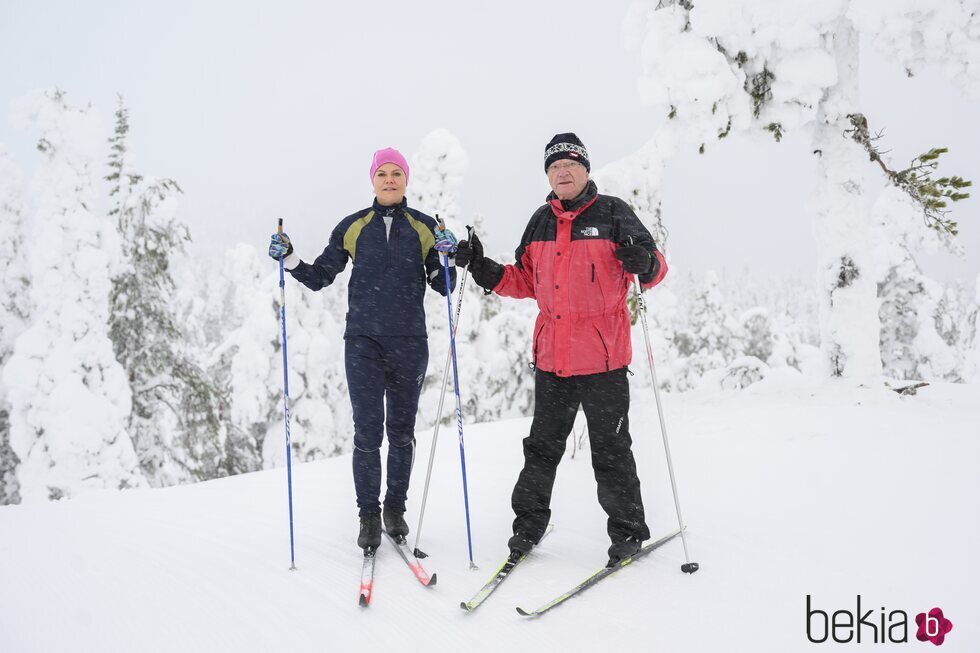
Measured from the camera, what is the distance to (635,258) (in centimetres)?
313

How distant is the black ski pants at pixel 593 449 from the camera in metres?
3.38

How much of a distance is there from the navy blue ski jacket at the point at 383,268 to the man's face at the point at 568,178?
0.90m

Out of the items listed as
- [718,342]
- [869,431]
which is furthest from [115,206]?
[718,342]

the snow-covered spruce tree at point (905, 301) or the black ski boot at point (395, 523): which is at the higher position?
the snow-covered spruce tree at point (905, 301)

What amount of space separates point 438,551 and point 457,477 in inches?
72.2

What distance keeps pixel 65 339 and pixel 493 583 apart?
40.8ft

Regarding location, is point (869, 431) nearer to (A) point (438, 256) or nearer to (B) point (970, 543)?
(B) point (970, 543)

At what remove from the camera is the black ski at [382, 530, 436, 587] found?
310cm

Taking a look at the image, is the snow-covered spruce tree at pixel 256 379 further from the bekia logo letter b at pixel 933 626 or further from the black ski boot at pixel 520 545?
the bekia logo letter b at pixel 933 626

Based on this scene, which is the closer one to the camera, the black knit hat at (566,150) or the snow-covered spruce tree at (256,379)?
the black knit hat at (566,150)

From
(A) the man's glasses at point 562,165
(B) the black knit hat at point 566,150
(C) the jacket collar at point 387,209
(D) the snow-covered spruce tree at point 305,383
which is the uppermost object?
(B) the black knit hat at point 566,150

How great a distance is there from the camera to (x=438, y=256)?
13.0 ft

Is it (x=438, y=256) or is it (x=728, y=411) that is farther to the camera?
(x=728, y=411)

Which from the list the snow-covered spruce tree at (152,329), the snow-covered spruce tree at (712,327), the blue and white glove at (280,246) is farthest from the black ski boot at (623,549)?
the snow-covered spruce tree at (712,327)
